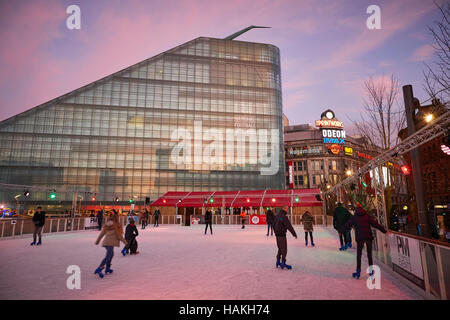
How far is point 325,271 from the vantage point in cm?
691

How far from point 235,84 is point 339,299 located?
192ft

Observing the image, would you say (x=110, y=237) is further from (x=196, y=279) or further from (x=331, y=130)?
(x=331, y=130)

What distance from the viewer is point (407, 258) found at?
5.77 metres

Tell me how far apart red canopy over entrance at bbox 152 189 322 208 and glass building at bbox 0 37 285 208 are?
58.6ft

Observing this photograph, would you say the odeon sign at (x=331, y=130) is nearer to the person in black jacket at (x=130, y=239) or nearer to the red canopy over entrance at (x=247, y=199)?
the red canopy over entrance at (x=247, y=199)

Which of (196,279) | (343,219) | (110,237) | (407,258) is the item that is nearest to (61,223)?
(110,237)

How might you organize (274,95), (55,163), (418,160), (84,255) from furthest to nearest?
1. (274,95)
2. (55,163)
3. (418,160)
4. (84,255)

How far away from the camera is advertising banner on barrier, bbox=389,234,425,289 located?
5.18 m

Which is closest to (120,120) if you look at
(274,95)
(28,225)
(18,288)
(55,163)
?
(55,163)

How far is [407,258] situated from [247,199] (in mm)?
28142

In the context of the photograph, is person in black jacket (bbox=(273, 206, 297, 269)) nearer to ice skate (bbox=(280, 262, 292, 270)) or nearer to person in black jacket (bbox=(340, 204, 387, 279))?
ice skate (bbox=(280, 262, 292, 270))

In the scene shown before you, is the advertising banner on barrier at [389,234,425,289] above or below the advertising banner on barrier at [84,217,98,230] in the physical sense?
above

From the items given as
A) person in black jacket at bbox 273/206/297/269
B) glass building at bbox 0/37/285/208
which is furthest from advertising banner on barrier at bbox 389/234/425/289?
glass building at bbox 0/37/285/208
